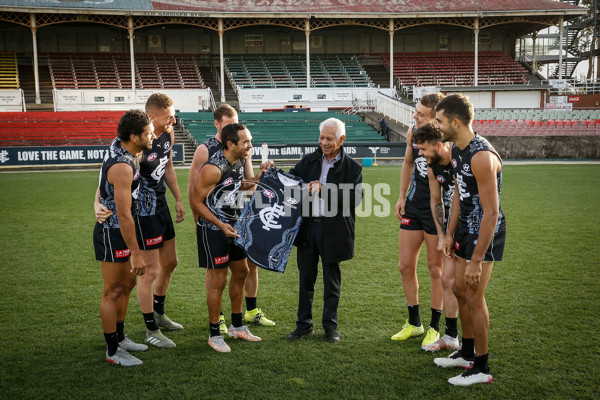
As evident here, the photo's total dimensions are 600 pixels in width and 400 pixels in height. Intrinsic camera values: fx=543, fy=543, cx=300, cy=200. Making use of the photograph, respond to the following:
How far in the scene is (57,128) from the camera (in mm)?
26234

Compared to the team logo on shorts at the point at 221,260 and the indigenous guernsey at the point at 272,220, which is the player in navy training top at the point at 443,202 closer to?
the indigenous guernsey at the point at 272,220

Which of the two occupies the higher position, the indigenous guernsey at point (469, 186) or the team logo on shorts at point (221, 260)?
the indigenous guernsey at point (469, 186)

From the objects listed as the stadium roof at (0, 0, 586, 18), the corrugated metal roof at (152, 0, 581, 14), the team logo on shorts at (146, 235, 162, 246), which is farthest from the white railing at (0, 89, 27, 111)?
the team logo on shorts at (146, 235, 162, 246)

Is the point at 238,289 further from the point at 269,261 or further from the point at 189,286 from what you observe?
the point at 189,286

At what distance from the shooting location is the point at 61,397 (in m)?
3.78

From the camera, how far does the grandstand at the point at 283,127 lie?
26.9 m

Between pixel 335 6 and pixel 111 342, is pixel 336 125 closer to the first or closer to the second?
pixel 111 342

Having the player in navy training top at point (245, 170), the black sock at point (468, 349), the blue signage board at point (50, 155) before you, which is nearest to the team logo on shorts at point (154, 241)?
the player in navy training top at point (245, 170)

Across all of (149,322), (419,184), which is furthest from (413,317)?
(149,322)

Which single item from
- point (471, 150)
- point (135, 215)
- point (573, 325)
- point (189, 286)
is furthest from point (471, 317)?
point (189, 286)

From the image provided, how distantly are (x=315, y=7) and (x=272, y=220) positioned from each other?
34679 millimetres

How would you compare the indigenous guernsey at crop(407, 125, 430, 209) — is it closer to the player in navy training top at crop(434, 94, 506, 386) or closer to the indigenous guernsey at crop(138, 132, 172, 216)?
the player in navy training top at crop(434, 94, 506, 386)

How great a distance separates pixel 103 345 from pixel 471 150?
347 cm

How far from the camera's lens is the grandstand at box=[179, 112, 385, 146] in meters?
26.9
